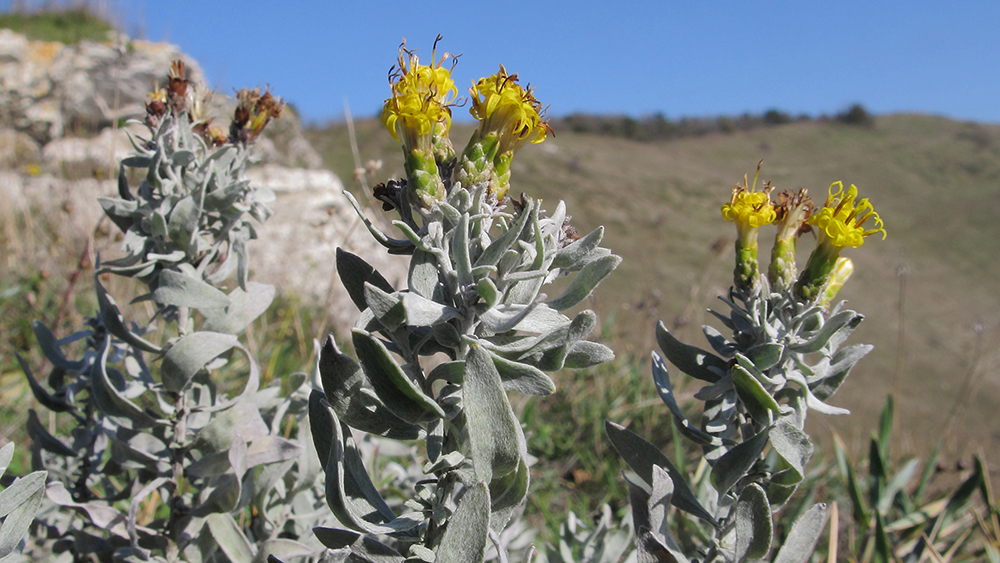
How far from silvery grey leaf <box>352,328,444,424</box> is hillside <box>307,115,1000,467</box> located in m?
3.45

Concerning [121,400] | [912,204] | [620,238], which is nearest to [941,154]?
[912,204]

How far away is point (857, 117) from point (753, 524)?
73.1 feet

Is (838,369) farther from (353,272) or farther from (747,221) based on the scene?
(353,272)

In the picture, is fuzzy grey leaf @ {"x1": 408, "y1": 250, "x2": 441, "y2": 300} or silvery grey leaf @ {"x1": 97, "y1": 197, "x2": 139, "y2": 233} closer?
fuzzy grey leaf @ {"x1": 408, "y1": 250, "x2": 441, "y2": 300}

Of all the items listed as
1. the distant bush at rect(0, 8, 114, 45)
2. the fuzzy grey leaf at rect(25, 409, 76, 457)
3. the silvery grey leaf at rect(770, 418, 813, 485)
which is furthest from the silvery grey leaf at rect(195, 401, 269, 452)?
the distant bush at rect(0, 8, 114, 45)

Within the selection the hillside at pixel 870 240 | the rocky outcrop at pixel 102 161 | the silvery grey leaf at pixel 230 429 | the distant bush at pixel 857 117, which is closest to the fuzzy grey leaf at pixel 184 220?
the silvery grey leaf at pixel 230 429

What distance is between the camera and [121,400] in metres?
1.32

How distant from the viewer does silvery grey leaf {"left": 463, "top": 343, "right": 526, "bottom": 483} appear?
0.79 metres

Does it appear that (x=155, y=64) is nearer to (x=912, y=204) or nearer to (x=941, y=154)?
(x=912, y=204)

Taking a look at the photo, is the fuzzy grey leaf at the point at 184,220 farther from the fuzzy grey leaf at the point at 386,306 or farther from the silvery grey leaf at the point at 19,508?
the fuzzy grey leaf at the point at 386,306

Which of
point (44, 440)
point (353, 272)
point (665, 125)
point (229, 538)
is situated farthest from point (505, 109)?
point (665, 125)

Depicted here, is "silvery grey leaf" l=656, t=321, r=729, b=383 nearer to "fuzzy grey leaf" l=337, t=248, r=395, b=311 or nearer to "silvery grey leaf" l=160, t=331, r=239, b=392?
"fuzzy grey leaf" l=337, t=248, r=395, b=311

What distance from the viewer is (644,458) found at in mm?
1321

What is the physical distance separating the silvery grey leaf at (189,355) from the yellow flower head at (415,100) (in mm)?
691
